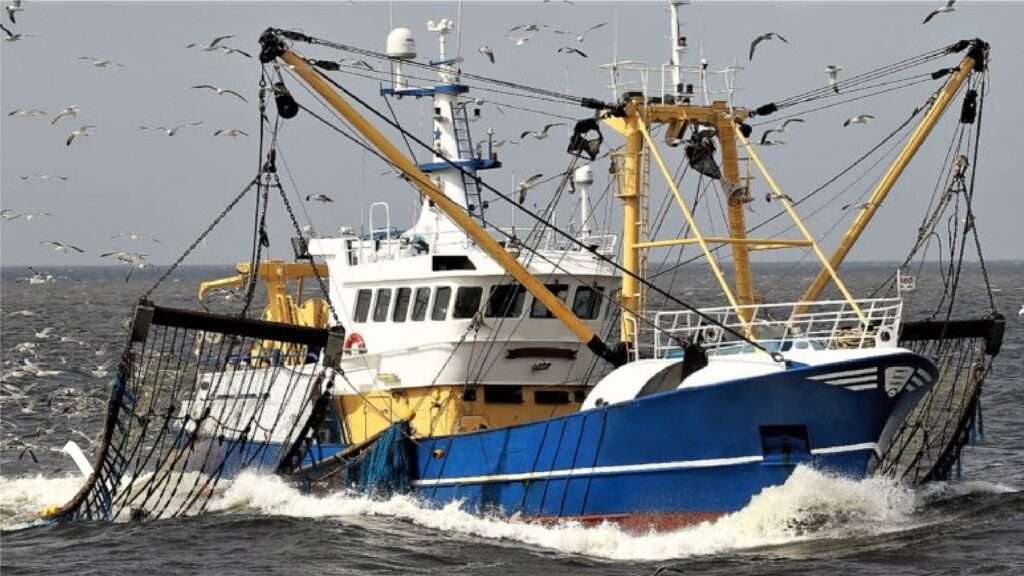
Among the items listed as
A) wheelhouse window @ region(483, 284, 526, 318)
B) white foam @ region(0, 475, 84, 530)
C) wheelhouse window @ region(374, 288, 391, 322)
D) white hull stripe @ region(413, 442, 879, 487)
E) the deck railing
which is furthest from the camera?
white foam @ region(0, 475, 84, 530)

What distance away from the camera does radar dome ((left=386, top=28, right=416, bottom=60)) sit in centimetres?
2772

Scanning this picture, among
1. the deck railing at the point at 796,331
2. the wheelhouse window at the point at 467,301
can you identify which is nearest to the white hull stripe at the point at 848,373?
the deck railing at the point at 796,331

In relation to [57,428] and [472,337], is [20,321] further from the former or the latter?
[472,337]

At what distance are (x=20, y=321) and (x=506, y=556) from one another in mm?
65975

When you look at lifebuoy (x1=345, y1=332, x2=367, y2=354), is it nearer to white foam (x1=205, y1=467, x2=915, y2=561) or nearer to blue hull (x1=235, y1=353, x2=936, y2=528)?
white foam (x1=205, y1=467, x2=915, y2=561)

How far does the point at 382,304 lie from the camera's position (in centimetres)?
2694

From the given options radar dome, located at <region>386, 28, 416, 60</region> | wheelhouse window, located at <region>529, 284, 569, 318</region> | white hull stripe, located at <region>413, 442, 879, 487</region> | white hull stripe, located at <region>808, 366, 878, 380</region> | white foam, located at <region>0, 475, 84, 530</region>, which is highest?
radar dome, located at <region>386, 28, 416, 60</region>

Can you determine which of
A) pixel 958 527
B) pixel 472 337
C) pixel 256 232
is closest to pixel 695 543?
pixel 958 527

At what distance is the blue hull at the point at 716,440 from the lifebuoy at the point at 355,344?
542 cm

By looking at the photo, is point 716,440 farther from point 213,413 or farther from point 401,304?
point 213,413

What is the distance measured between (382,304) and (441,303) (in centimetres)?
139

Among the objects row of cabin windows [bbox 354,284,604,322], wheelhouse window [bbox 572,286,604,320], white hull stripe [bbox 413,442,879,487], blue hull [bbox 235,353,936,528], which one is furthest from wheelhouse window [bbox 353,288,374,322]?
blue hull [bbox 235,353,936,528]

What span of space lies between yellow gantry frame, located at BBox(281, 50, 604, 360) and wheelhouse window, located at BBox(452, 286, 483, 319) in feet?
3.39

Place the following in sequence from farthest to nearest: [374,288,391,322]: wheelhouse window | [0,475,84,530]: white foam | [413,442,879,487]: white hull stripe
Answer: [0,475,84,530]: white foam, [374,288,391,322]: wheelhouse window, [413,442,879,487]: white hull stripe
